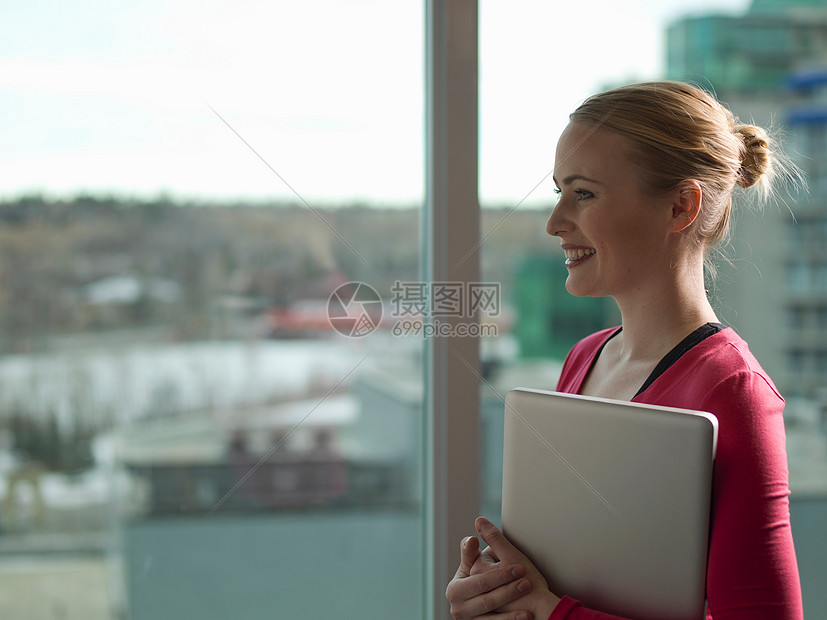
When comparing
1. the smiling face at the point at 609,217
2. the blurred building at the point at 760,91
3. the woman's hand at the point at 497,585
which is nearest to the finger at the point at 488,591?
the woman's hand at the point at 497,585

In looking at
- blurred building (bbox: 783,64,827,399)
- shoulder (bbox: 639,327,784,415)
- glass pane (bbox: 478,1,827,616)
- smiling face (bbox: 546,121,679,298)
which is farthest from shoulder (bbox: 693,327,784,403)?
blurred building (bbox: 783,64,827,399)

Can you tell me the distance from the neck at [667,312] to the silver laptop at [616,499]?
0.15 metres

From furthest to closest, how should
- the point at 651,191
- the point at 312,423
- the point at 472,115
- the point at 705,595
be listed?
the point at 312,423, the point at 472,115, the point at 651,191, the point at 705,595

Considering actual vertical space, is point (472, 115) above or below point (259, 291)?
above

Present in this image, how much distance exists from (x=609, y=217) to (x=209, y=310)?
2.12 feet

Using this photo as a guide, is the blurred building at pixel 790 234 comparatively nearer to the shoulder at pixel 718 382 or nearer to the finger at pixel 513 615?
the shoulder at pixel 718 382

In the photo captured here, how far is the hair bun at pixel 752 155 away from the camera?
0.76 m

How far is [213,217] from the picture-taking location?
1.06 meters

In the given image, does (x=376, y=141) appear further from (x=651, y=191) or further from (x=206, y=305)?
(x=651, y=191)

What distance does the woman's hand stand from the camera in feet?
2.15

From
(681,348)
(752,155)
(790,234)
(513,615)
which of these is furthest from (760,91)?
(513,615)

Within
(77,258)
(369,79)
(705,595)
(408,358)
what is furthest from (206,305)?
(705,595)

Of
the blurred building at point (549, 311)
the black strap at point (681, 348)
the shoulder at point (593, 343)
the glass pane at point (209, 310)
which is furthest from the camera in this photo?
the blurred building at point (549, 311)

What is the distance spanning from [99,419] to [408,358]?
496 mm
